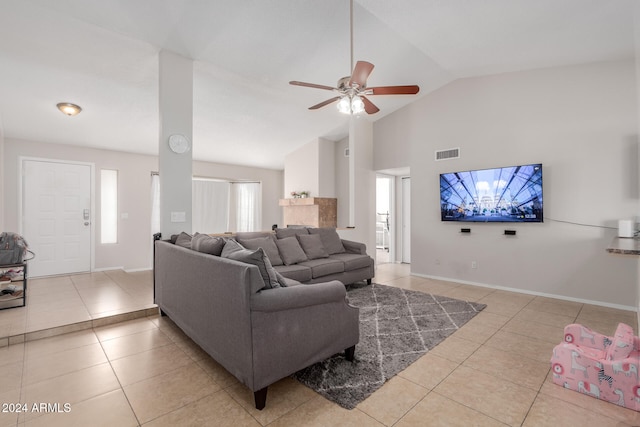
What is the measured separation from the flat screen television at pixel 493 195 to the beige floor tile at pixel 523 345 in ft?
6.83

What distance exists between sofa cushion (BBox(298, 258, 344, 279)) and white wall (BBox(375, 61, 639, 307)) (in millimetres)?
2144

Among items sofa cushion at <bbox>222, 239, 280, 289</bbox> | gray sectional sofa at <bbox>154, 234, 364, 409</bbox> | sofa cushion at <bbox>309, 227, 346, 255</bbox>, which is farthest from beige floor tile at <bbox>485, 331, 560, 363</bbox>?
sofa cushion at <bbox>309, 227, 346, 255</bbox>

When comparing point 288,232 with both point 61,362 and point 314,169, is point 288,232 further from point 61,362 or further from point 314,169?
point 61,362

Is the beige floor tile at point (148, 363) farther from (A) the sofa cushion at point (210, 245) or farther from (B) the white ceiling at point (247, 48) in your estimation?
(B) the white ceiling at point (247, 48)

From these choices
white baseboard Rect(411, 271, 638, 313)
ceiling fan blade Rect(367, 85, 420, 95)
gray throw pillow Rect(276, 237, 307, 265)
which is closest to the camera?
ceiling fan blade Rect(367, 85, 420, 95)

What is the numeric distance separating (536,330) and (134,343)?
3.94 metres

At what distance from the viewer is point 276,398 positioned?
1.94 meters

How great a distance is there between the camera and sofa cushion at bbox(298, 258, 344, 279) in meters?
4.00

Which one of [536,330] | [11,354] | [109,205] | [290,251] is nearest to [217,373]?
[11,354]

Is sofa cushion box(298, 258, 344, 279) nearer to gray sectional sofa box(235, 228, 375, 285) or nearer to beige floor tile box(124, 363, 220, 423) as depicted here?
gray sectional sofa box(235, 228, 375, 285)

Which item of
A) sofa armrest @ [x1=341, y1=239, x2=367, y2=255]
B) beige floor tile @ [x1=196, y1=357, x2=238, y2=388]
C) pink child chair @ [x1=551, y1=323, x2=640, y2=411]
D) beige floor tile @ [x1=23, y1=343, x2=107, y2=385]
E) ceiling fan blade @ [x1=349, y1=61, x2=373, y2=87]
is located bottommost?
beige floor tile @ [x1=196, y1=357, x2=238, y2=388]

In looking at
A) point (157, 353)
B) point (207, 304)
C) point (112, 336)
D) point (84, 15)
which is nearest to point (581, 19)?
point (207, 304)

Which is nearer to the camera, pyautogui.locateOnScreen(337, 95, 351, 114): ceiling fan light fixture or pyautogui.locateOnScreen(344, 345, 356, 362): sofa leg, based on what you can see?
pyautogui.locateOnScreen(344, 345, 356, 362): sofa leg

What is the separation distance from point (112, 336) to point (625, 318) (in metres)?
5.50
